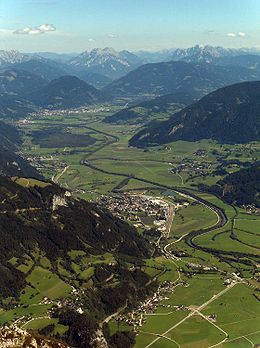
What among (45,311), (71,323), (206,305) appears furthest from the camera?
(206,305)

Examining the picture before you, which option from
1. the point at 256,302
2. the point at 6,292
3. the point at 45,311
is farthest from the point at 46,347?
the point at 256,302

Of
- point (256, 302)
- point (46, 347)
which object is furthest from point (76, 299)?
point (46, 347)

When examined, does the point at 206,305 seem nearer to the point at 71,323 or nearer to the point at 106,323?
the point at 106,323

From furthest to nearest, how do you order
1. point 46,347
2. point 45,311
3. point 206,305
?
1. point 206,305
2. point 45,311
3. point 46,347

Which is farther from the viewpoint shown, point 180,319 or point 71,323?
point 180,319

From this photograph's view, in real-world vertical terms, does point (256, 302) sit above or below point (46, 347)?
below

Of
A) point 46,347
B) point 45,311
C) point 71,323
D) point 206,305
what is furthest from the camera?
point 206,305

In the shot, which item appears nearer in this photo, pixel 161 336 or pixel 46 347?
pixel 46 347

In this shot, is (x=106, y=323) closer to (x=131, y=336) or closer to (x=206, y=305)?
(x=131, y=336)

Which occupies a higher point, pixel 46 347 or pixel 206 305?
pixel 46 347
